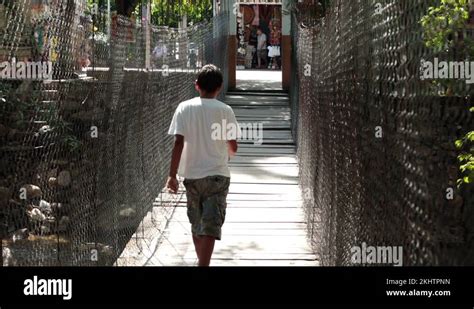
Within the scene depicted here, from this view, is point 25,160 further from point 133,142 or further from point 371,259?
point 133,142

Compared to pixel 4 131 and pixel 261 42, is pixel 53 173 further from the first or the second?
pixel 261 42

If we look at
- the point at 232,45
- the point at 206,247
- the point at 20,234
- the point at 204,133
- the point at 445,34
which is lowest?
the point at 206,247

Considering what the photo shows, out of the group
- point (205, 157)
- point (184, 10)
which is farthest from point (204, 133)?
point (184, 10)

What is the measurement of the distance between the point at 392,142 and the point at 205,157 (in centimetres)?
258

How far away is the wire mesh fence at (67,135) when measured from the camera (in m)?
5.17

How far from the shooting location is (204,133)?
20.0 ft

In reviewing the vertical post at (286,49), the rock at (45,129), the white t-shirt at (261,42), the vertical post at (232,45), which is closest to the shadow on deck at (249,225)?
the rock at (45,129)

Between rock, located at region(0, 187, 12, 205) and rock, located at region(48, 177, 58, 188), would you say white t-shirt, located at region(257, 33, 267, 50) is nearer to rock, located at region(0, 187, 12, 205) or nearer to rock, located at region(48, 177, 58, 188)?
rock, located at region(48, 177, 58, 188)

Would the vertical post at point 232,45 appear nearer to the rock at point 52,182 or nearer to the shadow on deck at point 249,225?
the shadow on deck at point 249,225

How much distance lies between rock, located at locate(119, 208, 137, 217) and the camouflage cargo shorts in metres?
1.40

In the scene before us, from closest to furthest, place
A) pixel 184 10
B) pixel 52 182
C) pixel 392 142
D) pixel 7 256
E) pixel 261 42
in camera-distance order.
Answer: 1. pixel 392 142
2. pixel 7 256
3. pixel 52 182
4. pixel 184 10
5. pixel 261 42

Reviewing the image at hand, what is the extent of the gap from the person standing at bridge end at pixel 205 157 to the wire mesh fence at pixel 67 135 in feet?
2.26
